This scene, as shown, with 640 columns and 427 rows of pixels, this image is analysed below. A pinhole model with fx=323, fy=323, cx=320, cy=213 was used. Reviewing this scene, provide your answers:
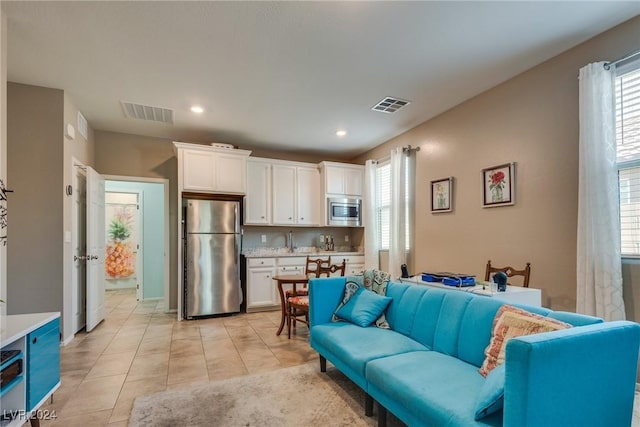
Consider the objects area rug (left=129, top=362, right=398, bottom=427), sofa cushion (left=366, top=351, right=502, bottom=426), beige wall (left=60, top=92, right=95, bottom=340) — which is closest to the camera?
sofa cushion (left=366, top=351, right=502, bottom=426)

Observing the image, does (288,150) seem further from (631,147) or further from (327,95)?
(631,147)

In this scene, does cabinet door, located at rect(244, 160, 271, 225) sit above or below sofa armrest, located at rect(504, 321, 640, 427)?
above

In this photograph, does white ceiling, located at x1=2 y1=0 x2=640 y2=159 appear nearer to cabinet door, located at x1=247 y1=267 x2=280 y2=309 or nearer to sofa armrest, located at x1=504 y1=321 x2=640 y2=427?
sofa armrest, located at x1=504 y1=321 x2=640 y2=427

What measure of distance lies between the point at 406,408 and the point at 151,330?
3604 millimetres

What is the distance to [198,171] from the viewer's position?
4.74 meters

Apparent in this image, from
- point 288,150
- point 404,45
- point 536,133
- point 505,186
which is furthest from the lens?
point 288,150

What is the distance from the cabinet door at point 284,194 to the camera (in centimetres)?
544

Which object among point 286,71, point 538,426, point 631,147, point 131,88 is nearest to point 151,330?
point 131,88

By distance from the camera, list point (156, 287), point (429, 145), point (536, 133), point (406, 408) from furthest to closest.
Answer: point (156, 287) → point (429, 145) → point (536, 133) → point (406, 408)

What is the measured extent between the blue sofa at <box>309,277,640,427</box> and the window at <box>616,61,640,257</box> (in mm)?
1328

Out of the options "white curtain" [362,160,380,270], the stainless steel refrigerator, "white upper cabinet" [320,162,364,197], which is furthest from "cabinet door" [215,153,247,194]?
"white curtain" [362,160,380,270]

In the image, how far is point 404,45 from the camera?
269 centimetres

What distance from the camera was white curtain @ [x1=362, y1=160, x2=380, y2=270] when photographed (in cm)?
538

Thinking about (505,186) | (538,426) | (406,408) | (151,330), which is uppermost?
(505,186)
